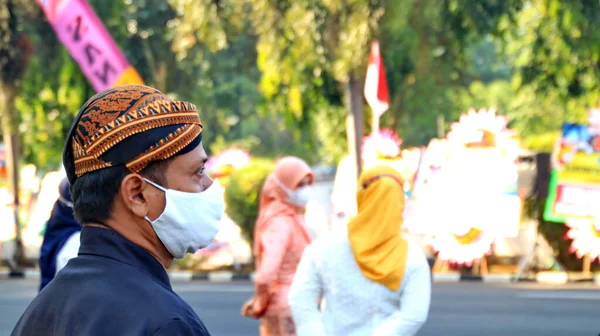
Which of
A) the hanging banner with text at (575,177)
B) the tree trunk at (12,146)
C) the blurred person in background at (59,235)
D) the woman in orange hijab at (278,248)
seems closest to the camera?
the blurred person in background at (59,235)

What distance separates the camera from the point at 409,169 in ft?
54.7

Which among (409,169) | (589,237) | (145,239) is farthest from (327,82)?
(145,239)

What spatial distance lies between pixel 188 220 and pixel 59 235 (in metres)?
2.91

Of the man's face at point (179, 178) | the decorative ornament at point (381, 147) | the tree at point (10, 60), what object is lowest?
the man's face at point (179, 178)

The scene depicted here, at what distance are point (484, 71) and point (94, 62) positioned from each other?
42904 mm

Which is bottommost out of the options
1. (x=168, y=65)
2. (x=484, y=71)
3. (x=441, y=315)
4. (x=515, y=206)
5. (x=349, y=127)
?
(x=441, y=315)

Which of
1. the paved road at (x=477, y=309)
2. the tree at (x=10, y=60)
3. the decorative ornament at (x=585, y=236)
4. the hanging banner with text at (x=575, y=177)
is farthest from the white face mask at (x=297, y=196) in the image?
the tree at (x=10, y=60)

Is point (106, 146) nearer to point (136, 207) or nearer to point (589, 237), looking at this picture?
point (136, 207)

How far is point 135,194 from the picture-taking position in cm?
195

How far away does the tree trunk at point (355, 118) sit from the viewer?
50.2 ft

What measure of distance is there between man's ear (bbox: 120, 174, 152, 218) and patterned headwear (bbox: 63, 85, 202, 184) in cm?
2

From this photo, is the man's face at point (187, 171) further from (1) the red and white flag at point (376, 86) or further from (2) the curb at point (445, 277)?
(2) the curb at point (445, 277)

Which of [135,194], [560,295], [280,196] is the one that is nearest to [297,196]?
[280,196]

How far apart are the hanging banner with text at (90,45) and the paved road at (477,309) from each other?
293 centimetres
